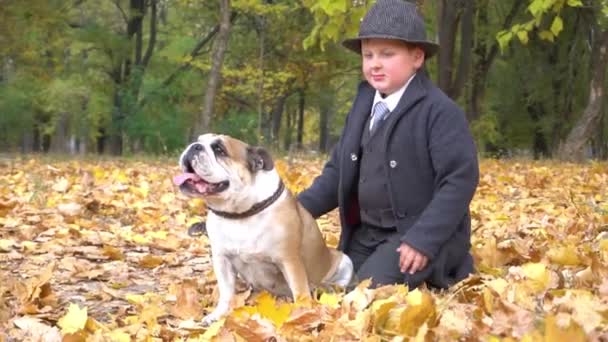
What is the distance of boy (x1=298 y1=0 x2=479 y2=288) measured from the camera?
Result: 12.9 ft

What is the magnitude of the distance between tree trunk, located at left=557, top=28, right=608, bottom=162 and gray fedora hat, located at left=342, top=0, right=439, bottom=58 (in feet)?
44.0

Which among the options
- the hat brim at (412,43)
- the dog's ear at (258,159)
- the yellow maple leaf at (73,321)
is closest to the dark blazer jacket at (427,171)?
the hat brim at (412,43)

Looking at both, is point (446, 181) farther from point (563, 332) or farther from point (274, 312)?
point (563, 332)

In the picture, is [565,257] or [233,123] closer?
[565,257]

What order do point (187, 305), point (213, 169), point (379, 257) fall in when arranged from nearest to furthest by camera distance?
point (213, 169) → point (187, 305) → point (379, 257)

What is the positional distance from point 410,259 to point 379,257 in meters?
0.31

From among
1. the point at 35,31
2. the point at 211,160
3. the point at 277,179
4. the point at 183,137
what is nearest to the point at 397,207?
the point at 277,179

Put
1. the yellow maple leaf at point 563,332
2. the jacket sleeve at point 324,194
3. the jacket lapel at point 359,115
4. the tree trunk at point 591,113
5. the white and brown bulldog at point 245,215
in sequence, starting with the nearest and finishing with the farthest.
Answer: the yellow maple leaf at point 563,332, the white and brown bulldog at point 245,215, the jacket lapel at point 359,115, the jacket sleeve at point 324,194, the tree trunk at point 591,113

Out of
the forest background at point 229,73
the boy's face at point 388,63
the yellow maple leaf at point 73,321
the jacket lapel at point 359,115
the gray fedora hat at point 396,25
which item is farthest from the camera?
the forest background at point 229,73

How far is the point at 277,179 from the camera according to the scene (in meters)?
3.79

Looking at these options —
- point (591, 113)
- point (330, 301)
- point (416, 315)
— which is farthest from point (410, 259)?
point (591, 113)

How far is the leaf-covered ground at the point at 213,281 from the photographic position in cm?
261

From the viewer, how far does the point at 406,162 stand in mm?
4105

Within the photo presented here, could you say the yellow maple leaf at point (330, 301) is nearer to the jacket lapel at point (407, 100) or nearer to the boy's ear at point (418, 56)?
the jacket lapel at point (407, 100)
